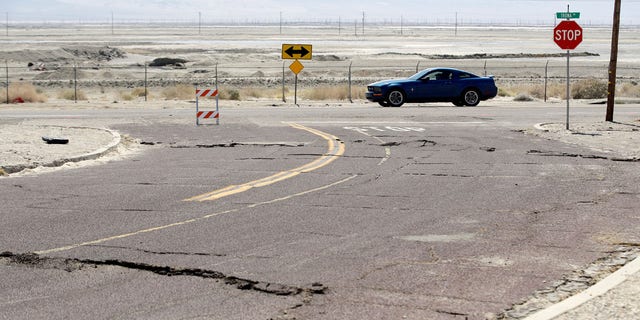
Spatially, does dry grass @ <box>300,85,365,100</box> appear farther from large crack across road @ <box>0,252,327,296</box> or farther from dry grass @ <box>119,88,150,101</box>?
large crack across road @ <box>0,252,327,296</box>

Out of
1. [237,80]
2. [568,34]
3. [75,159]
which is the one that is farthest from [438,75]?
[237,80]

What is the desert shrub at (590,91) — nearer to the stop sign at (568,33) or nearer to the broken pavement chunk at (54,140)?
the stop sign at (568,33)

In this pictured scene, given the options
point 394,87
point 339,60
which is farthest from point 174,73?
point 394,87

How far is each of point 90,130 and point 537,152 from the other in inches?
418

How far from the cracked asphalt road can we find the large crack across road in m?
0.02

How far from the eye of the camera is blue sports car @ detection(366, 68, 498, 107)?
3478cm

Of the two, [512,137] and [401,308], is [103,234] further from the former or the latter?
[512,137]

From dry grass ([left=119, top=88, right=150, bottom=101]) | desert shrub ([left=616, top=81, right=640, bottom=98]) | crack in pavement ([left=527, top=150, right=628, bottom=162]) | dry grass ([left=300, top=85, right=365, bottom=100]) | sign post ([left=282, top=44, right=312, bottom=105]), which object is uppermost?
sign post ([left=282, top=44, right=312, bottom=105])

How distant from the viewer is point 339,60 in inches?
3418

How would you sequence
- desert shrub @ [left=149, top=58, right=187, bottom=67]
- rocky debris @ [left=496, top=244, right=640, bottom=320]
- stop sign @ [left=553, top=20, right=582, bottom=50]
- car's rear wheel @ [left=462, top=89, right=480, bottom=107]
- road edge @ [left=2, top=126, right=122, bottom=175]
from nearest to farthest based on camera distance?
rocky debris @ [left=496, top=244, right=640, bottom=320], road edge @ [left=2, top=126, right=122, bottom=175], stop sign @ [left=553, top=20, right=582, bottom=50], car's rear wheel @ [left=462, top=89, right=480, bottom=107], desert shrub @ [left=149, top=58, right=187, bottom=67]

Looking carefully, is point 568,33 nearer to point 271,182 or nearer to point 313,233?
point 271,182

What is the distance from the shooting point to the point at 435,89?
35.1m

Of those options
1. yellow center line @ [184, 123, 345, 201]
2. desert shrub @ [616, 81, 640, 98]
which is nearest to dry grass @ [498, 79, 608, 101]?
desert shrub @ [616, 81, 640, 98]

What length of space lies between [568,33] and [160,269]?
677 inches
